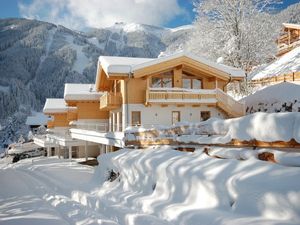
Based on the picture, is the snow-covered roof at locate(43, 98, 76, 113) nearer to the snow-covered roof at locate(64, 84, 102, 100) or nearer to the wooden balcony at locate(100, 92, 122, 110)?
the snow-covered roof at locate(64, 84, 102, 100)

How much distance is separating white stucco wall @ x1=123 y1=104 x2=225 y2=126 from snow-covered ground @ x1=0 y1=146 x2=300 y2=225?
406 inches

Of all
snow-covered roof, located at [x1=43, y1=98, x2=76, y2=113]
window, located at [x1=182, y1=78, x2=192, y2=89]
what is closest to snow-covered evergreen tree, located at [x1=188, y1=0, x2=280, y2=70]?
window, located at [x1=182, y1=78, x2=192, y2=89]

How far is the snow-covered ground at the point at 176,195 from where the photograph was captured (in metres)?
5.83

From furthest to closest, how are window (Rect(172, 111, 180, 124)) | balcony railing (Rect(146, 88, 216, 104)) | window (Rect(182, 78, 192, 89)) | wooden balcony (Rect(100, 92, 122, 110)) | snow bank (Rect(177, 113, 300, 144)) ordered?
window (Rect(182, 78, 192, 89)) < wooden balcony (Rect(100, 92, 122, 110)) < window (Rect(172, 111, 180, 124)) < balcony railing (Rect(146, 88, 216, 104)) < snow bank (Rect(177, 113, 300, 144))

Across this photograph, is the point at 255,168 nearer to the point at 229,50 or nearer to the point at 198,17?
the point at 229,50

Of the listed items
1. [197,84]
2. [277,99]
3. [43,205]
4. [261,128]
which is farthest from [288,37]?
[43,205]

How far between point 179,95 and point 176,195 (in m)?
15.1

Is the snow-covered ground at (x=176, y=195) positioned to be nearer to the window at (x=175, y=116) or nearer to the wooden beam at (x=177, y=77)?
the window at (x=175, y=116)

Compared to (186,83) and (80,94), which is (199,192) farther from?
(80,94)

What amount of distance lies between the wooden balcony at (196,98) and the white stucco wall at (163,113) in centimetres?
96

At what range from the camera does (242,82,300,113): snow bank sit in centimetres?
1973

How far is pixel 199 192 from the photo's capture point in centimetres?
744

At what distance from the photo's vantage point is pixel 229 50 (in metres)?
28.1

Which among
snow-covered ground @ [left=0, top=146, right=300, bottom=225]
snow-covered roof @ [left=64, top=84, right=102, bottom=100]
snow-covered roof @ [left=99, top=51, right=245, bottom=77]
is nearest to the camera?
snow-covered ground @ [left=0, top=146, right=300, bottom=225]
